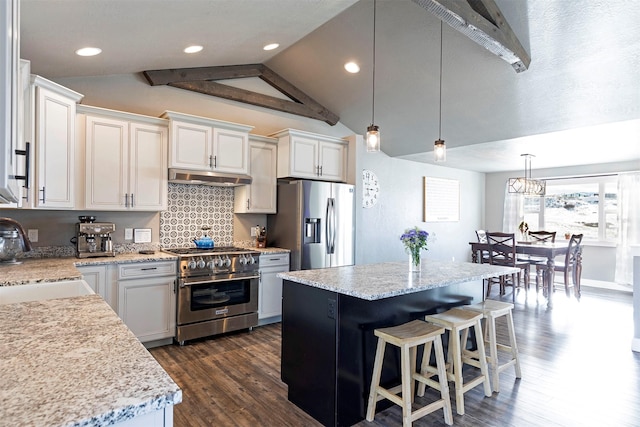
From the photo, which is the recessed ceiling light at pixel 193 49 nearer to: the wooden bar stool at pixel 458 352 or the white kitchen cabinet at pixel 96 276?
the white kitchen cabinet at pixel 96 276

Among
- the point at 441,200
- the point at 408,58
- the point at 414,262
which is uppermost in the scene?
the point at 408,58

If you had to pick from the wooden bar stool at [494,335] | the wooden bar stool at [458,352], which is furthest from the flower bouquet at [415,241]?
the wooden bar stool at [494,335]

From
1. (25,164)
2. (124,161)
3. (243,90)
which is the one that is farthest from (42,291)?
(243,90)

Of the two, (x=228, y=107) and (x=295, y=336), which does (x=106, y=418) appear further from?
(x=228, y=107)

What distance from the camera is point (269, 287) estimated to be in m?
4.29

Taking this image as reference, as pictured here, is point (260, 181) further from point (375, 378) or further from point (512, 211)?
point (512, 211)

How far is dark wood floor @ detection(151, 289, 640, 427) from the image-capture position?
2.37m

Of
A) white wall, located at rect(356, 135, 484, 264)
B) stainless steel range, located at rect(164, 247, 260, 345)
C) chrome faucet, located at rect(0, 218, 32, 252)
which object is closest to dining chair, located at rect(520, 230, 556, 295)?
white wall, located at rect(356, 135, 484, 264)

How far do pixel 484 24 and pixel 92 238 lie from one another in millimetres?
3892

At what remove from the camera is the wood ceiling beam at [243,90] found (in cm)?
407

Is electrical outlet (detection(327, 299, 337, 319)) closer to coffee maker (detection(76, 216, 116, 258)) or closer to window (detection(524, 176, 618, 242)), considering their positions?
coffee maker (detection(76, 216, 116, 258))

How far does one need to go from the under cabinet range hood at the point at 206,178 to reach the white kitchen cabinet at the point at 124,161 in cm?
14

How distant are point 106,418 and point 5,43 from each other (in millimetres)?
722

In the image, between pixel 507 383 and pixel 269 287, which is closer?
pixel 507 383
